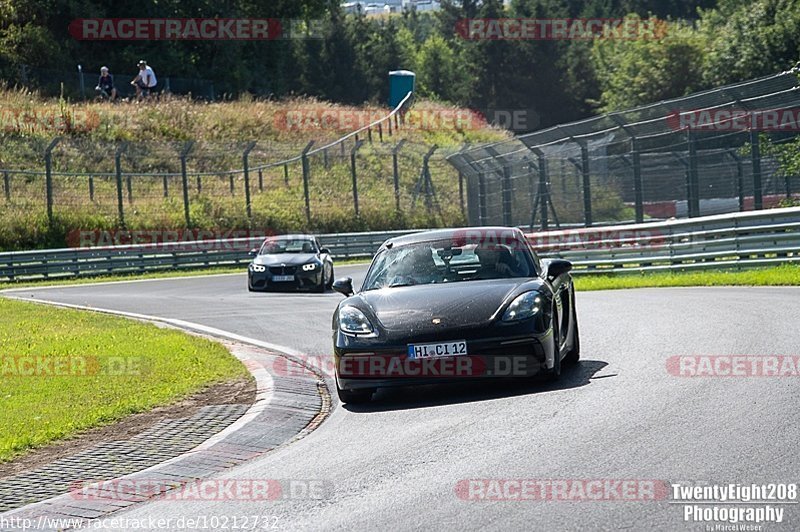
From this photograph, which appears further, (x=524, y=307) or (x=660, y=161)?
(x=660, y=161)

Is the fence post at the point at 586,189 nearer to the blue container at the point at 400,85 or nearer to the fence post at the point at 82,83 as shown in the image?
the fence post at the point at 82,83

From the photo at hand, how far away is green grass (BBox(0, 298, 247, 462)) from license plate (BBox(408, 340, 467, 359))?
2392 millimetres

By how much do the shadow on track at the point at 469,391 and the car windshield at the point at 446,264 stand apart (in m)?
0.92

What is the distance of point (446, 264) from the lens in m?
10.7

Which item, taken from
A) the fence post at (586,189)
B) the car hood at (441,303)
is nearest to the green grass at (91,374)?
the car hood at (441,303)

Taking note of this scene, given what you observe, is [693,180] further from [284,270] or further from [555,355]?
[555,355]

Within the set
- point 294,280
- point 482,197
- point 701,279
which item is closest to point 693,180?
point 701,279

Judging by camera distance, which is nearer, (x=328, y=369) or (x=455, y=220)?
(x=328, y=369)

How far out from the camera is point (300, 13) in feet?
233

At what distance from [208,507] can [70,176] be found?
110 ft

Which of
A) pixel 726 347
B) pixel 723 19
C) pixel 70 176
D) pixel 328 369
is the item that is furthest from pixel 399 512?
pixel 723 19

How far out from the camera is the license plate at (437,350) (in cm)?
935

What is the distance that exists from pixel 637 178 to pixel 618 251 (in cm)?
153

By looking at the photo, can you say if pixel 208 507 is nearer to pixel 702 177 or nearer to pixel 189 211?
pixel 702 177
